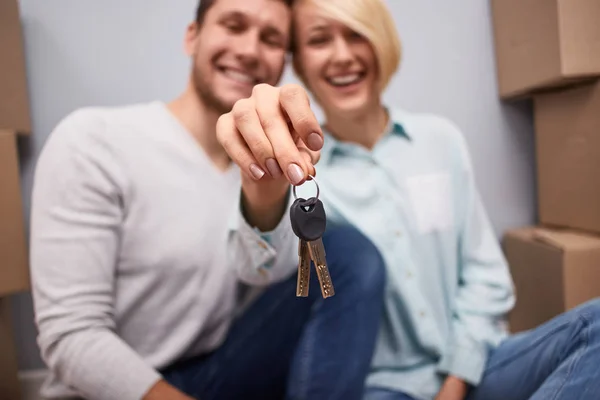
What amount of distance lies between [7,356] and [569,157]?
0.97 metres

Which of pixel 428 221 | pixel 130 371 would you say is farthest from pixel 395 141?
pixel 130 371

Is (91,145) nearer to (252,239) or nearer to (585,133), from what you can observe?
(252,239)

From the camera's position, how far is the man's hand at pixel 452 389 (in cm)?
62

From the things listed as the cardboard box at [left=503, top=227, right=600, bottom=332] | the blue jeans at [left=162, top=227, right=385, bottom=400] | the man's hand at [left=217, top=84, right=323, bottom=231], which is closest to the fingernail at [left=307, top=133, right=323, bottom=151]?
the man's hand at [left=217, top=84, right=323, bottom=231]

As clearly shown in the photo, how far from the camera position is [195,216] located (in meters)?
0.63

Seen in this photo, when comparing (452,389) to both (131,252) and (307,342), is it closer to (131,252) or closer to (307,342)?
(307,342)

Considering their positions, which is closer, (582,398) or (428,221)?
(582,398)

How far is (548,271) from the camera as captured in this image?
2.56ft

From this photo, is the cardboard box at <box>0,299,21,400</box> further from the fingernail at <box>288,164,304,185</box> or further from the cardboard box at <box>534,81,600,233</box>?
the cardboard box at <box>534,81,600,233</box>

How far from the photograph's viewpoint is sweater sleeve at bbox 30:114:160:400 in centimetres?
53

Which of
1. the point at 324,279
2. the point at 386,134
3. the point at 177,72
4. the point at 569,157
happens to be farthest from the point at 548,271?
the point at 177,72

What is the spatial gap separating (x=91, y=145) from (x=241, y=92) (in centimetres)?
21

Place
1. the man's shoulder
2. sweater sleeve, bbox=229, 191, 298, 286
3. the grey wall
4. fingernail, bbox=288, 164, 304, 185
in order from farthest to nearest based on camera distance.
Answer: the grey wall
the man's shoulder
sweater sleeve, bbox=229, 191, 298, 286
fingernail, bbox=288, 164, 304, 185

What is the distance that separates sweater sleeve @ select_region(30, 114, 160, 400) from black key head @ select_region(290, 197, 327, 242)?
0.33 metres
